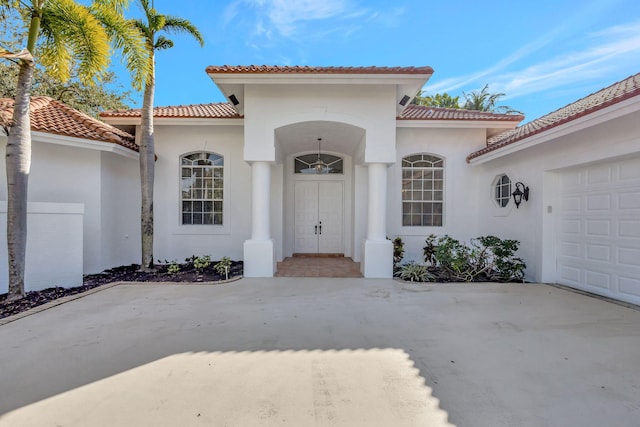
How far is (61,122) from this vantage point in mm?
8141

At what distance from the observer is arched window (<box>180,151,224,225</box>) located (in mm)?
10414

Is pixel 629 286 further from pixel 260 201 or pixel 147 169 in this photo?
pixel 147 169

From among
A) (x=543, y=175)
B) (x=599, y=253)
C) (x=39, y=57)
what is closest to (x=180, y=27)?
(x=39, y=57)

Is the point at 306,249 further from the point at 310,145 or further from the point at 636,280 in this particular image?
the point at 636,280

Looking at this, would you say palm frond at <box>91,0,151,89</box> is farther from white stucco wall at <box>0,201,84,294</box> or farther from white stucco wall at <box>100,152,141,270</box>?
white stucco wall at <box>0,201,84,294</box>

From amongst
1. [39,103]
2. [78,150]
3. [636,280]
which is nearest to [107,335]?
[78,150]

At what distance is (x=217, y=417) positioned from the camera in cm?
261

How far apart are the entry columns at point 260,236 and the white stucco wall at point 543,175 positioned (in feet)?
22.6

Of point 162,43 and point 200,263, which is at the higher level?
point 162,43

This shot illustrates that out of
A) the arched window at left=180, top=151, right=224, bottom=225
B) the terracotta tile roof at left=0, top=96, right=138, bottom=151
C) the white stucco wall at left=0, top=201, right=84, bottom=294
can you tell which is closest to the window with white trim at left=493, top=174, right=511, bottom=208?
the arched window at left=180, top=151, right=224, bottom=225

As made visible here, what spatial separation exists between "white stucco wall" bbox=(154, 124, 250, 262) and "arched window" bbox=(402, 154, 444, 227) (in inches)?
213

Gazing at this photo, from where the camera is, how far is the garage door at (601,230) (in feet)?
19.1

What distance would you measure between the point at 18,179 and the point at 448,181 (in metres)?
11.1

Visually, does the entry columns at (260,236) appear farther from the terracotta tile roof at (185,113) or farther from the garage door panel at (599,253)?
the garage door panel at (599,253)
